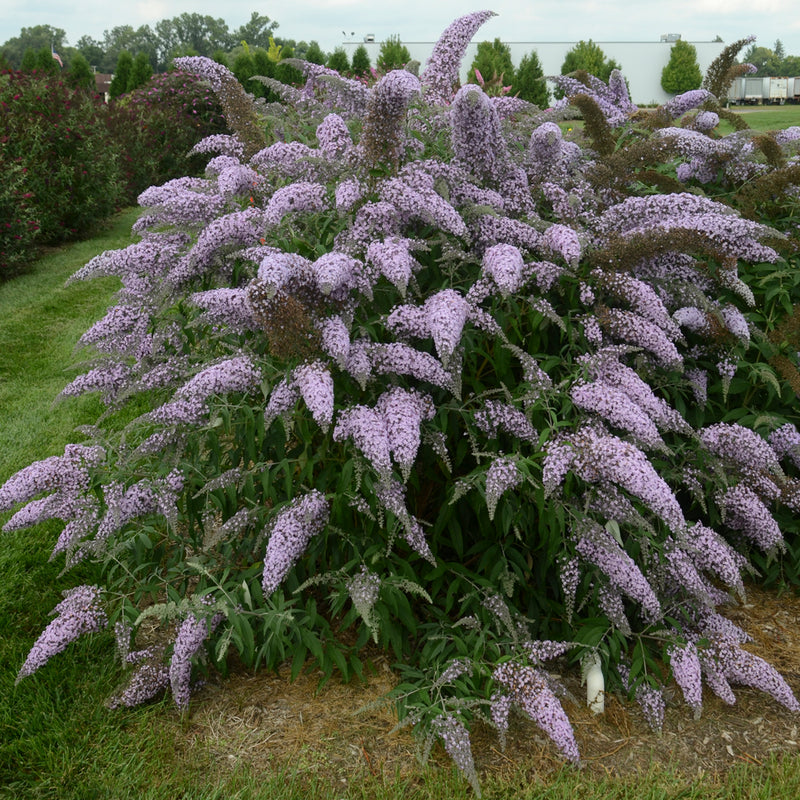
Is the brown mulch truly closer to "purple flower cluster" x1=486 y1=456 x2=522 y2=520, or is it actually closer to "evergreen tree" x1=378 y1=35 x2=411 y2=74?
"purple flower cluster" x1=486 y1=456 x2=522 y2=520

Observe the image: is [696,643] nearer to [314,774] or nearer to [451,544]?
[451,544]

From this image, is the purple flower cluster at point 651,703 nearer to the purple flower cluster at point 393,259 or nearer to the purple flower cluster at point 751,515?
the purple flower cluster at point 751,515

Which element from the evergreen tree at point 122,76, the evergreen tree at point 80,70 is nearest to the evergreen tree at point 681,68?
the evergreen tree at point 122,76

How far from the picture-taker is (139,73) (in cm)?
2136

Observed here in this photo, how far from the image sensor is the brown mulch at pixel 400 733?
9.20 feet

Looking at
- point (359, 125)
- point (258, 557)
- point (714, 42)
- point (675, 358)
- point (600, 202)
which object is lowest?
point (714, 42)

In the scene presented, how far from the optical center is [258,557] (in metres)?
3.34

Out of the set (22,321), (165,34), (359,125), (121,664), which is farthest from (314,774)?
(165,34)

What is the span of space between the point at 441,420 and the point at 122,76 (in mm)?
23082

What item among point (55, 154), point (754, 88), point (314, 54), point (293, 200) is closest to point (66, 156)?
point (55, 154)

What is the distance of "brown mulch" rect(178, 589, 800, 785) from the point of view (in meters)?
2.80

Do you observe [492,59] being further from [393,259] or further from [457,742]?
[457,742]

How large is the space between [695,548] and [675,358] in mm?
738

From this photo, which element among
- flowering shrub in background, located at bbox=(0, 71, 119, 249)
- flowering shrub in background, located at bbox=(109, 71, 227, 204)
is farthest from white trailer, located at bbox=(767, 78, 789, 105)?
flowering shrub in background, located at bbox=(0, 71, 119, 249)
